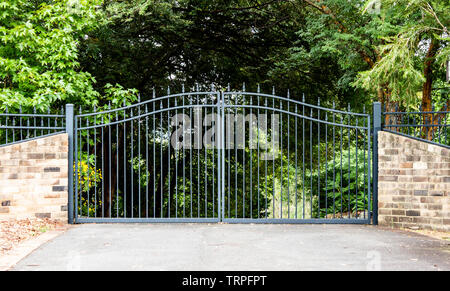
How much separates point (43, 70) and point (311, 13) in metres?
6.85

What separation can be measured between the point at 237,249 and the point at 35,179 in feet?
13.0

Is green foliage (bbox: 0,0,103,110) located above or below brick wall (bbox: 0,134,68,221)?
above

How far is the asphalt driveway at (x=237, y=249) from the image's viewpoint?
5.32 m

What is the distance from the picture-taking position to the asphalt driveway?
532cm

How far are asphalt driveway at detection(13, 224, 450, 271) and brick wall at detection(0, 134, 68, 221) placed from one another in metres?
0.77

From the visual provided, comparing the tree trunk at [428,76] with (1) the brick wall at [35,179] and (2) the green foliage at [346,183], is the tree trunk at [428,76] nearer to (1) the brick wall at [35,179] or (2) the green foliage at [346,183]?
(2) the green foliage at [346,183]

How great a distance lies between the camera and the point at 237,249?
6.16 m

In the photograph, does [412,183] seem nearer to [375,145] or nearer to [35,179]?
[375,145]

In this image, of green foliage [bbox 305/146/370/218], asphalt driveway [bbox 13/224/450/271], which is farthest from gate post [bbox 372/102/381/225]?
green foliage [bbox 305/146/370/218]

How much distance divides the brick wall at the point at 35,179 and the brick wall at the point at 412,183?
5390 mm

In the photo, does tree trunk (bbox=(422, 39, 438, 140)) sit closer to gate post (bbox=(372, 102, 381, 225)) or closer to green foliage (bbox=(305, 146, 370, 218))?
green foliage (bbox=(305, 146, 370, 218))

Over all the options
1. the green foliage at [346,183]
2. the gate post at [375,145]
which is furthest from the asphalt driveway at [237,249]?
the green foliage at [346,183]

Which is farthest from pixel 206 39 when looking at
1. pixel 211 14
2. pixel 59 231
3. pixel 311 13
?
pixel 59 231

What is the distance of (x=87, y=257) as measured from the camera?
5.71 m
